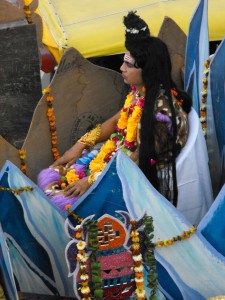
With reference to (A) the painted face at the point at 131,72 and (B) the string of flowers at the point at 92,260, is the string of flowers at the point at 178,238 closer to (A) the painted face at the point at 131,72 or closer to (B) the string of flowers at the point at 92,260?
(B) the string of flowers at the point at 92,260

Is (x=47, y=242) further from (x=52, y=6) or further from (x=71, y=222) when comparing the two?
(x=52, y=6)

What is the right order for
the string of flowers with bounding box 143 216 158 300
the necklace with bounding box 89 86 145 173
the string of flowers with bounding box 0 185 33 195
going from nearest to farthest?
the string of flowers with bounding box 143 216 158 300 → the string of flowers with bounding box 0 185 33 195 → the necklace with bounding box 89 86 145 173

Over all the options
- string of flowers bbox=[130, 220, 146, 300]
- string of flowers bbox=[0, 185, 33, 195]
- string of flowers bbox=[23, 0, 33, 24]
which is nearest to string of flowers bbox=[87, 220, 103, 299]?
string of flowers bbox=[130, 220, 146, 300]

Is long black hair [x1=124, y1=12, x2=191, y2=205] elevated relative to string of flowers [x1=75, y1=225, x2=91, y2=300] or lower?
elevated

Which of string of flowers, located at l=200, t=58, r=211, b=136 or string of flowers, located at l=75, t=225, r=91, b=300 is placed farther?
string of flowers, located at l=200, t=58, r=211, b=136

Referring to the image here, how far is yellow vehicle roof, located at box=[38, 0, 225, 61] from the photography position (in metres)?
3.99

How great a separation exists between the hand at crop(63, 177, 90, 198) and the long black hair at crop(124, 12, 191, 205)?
283 mm

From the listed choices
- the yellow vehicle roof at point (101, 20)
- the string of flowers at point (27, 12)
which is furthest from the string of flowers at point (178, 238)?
the yellow vehicle roof at point (101, 20)

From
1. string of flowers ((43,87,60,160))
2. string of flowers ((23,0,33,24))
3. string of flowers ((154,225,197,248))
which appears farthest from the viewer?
string of flowers ((23,0,33,24))

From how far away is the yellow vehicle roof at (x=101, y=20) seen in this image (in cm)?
399

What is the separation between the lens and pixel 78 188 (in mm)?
3004

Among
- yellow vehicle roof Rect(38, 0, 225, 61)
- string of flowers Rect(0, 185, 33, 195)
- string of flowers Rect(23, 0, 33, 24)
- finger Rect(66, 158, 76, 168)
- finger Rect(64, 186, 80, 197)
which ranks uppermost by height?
string of flowers Rect(23, 0, 33, 24)

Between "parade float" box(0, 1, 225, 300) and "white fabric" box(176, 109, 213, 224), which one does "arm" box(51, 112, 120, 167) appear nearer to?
"parade float" box(0, 1, 225, 300)

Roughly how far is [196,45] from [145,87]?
0.61 metres
